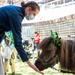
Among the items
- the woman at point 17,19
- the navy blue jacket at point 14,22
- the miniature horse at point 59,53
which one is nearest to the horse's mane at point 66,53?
the miniature horse at point 59,53

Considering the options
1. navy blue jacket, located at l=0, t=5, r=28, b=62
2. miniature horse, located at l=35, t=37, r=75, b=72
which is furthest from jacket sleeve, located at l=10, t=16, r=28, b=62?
miniature horse, located at l=35, t=37, r=75, b=72

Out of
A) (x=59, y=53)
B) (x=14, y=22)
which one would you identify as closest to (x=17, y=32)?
(x=14, y=22)

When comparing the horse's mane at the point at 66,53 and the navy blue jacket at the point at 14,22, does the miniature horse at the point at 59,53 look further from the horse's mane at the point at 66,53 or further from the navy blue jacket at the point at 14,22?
the navy blue jacket at the point at 14,22

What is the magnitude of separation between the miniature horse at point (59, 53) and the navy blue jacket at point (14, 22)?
532mm

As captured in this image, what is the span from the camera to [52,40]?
3.57 m

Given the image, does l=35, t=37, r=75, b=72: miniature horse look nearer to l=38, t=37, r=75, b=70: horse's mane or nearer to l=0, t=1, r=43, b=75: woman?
l=38, t=37, r=75, b=70: horse's mane

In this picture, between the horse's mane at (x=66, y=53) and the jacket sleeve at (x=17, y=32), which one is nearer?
the jacket sleeve at (x=17, y=32)

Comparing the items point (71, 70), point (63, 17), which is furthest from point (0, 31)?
point (63, 17)

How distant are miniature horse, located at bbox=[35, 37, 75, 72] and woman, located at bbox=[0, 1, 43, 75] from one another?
1.43 ft

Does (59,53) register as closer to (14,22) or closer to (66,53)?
(66,53)

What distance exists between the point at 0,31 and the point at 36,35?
9645 mm

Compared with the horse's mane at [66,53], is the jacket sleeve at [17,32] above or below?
above

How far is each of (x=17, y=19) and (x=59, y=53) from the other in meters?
0.85

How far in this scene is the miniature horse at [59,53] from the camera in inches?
137
